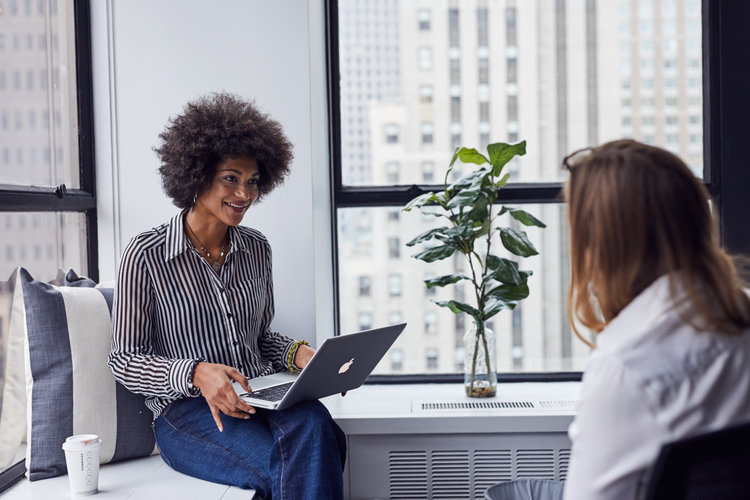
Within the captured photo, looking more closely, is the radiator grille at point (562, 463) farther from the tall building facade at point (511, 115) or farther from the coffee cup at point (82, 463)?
the coffee cup at point (82, 463)

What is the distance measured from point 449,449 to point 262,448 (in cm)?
77

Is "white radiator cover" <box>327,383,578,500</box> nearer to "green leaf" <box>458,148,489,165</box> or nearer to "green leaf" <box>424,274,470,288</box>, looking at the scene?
"green leaf" <box>424,274,470,288</box>

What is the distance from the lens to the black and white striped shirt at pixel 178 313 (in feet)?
6.26

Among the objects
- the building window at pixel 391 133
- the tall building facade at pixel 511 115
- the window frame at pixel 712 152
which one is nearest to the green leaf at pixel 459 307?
the tall building facade at pixel 511 115

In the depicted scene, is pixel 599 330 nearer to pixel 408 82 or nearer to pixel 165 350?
pixel 165 350

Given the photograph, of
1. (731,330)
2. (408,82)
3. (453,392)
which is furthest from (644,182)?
(408,82)

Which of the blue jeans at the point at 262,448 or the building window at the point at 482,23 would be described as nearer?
the blue jeans at the point at 262,448

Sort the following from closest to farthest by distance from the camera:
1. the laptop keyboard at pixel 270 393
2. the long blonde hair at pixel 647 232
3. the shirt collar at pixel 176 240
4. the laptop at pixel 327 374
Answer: the long blonde hair at pixel 647 232
the laptop at pixel 327 374
the laptop keyboard at pixel 270 393
the shirt collar at pixel 176 240

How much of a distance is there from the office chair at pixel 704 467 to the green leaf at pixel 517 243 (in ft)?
5.09

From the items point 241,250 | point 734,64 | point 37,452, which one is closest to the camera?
point 37,452

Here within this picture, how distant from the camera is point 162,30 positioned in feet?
8.50

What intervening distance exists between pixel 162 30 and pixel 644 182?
2.05 m

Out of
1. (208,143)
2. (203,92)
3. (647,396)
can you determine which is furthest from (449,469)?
(647,396)

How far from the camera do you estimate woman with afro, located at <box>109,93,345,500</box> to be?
71.5 inches
